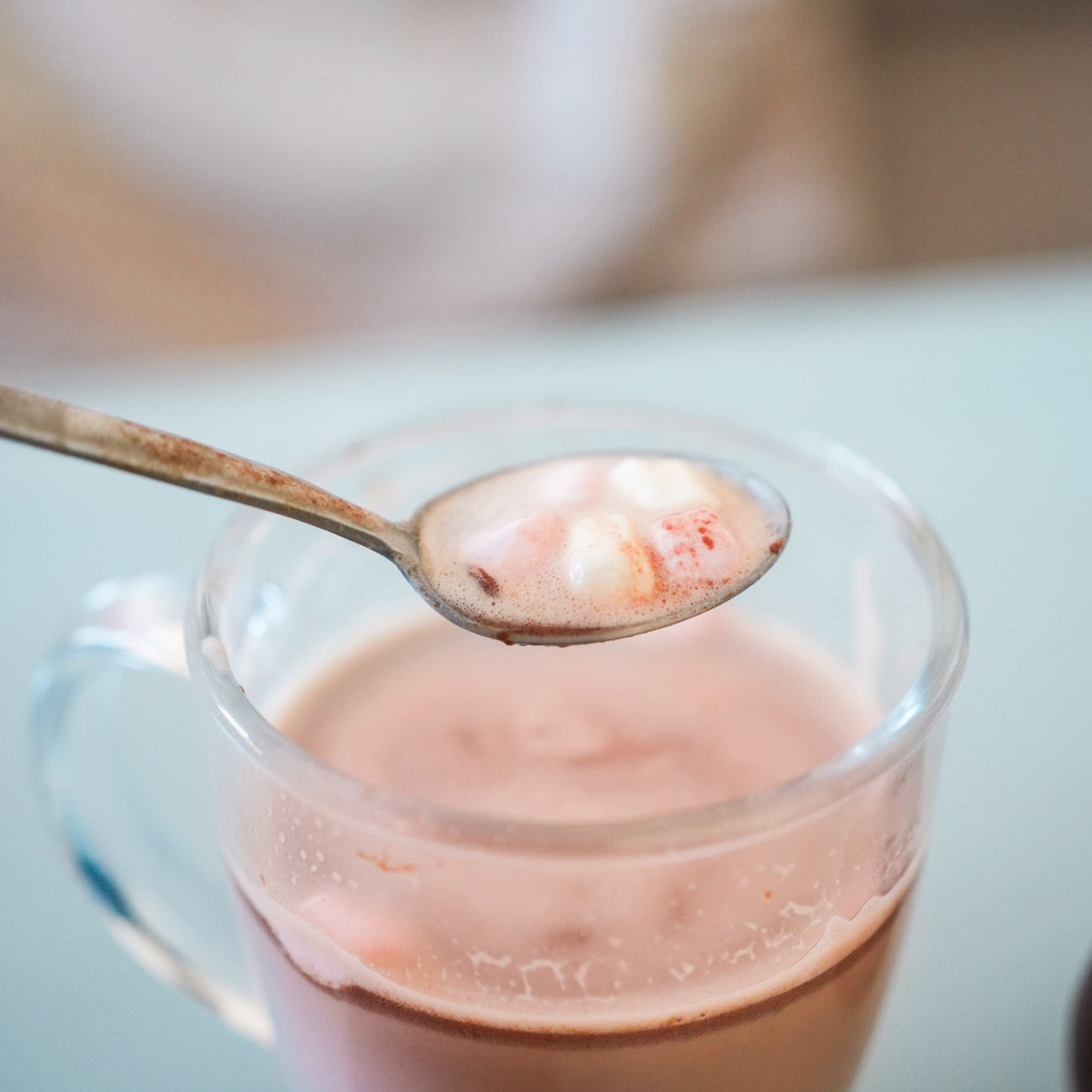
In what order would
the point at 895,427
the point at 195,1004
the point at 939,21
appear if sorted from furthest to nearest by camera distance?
the point at 939,21, the point at 895,427, the point at 195,1004

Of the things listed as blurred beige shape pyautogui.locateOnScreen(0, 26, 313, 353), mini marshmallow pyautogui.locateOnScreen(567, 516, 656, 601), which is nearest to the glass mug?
mini marshmallow pyautogui.locateOnScreen(567, 516, 656, 601)

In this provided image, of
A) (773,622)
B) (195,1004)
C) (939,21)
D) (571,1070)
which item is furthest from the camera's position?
(939,21)

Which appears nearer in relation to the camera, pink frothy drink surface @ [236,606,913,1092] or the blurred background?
pink frothy drink surface @ [236,606,913,1092]

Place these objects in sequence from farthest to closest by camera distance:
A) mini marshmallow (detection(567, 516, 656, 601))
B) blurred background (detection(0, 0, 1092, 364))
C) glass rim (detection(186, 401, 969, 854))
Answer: blurred background (detection(0, 0, 1092, 364))
mini marshmallow (detection(567, 516, 656, 601))
glass rim (detection(186, 401, 969, 854))

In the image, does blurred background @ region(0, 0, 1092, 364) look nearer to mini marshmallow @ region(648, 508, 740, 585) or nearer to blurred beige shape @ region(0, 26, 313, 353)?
blurred beige shape @ region(0, 26, 313, 353)

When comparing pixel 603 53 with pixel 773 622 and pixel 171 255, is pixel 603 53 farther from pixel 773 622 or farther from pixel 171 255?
pixel 773 622

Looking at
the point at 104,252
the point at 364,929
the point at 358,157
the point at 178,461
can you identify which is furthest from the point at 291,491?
the point at 104,252

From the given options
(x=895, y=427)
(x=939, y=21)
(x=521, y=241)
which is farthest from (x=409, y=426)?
(x=939, y=21)
